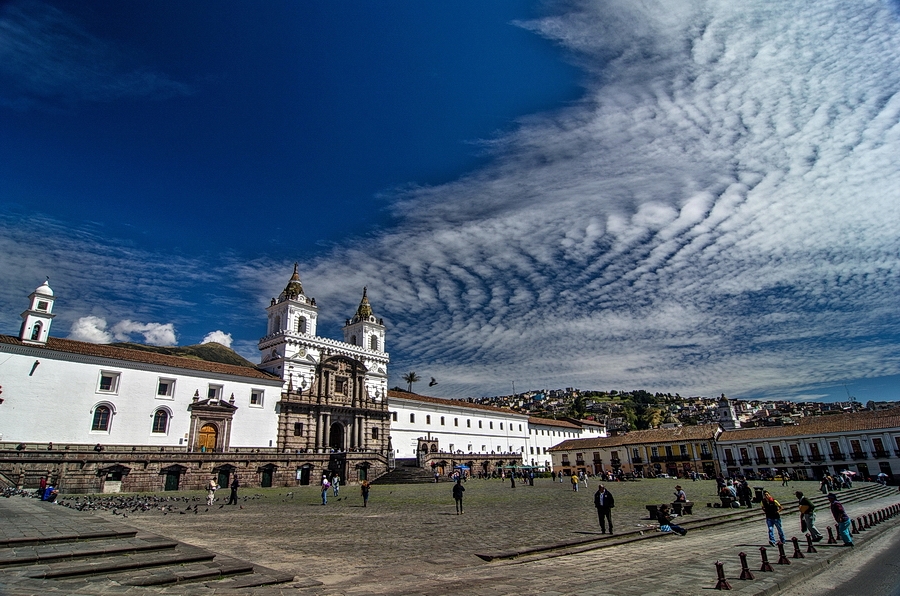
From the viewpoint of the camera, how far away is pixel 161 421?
127 ft

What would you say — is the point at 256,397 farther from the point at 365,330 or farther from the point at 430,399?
the point at 430,399

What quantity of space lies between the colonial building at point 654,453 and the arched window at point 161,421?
46876mm

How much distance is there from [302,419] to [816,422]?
59.1 meters

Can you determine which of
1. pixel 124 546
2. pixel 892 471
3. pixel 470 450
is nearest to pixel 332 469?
pixel 470 450

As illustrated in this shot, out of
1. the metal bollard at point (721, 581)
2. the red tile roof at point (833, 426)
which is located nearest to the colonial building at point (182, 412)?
the metal bollard at point (721, 581)

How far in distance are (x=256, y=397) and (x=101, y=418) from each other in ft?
41.7

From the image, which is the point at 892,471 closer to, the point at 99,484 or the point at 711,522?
the point at 711,522

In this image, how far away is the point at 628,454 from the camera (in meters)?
66.9

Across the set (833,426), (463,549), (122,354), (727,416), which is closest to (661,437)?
(833,426)

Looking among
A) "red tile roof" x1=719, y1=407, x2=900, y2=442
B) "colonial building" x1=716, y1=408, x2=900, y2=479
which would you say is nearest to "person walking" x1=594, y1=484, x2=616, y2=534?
"colonial building" x1=716, y1=408, x2=900, y2=479

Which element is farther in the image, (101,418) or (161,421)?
(161,421)

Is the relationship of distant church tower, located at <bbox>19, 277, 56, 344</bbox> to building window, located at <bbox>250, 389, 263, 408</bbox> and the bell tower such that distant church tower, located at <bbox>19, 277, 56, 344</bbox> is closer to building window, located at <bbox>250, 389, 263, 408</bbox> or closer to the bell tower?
building window, located at <bbox>250, 389, 263, 408</bbox>

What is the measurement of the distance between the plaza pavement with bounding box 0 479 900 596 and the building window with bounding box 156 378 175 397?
69.6 feet

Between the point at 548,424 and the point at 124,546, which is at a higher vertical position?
the point at 548,424
